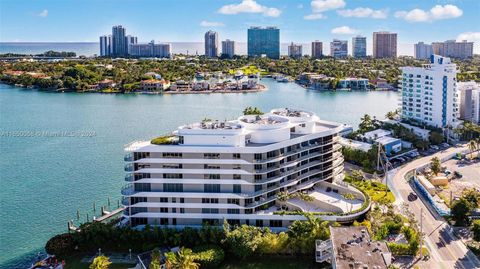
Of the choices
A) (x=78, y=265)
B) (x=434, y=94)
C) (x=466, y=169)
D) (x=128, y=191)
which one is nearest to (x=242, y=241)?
(x=128, y=191)

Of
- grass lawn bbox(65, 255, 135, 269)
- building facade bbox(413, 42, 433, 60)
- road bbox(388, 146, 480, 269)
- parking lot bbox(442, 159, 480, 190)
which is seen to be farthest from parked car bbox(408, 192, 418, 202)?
building facade bbox(413, 42, 433, 60)

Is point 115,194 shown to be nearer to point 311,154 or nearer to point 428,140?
point 311,154

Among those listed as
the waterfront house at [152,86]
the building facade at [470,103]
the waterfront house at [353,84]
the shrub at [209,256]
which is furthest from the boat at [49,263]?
the waterfront house at [353,84]

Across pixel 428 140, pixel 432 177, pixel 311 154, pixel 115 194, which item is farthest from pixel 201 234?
pixel 428 140

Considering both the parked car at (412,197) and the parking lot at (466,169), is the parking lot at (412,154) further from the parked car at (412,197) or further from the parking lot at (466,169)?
the parked car at (412,197)

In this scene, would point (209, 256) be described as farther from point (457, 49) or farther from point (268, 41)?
point (268, 41)
